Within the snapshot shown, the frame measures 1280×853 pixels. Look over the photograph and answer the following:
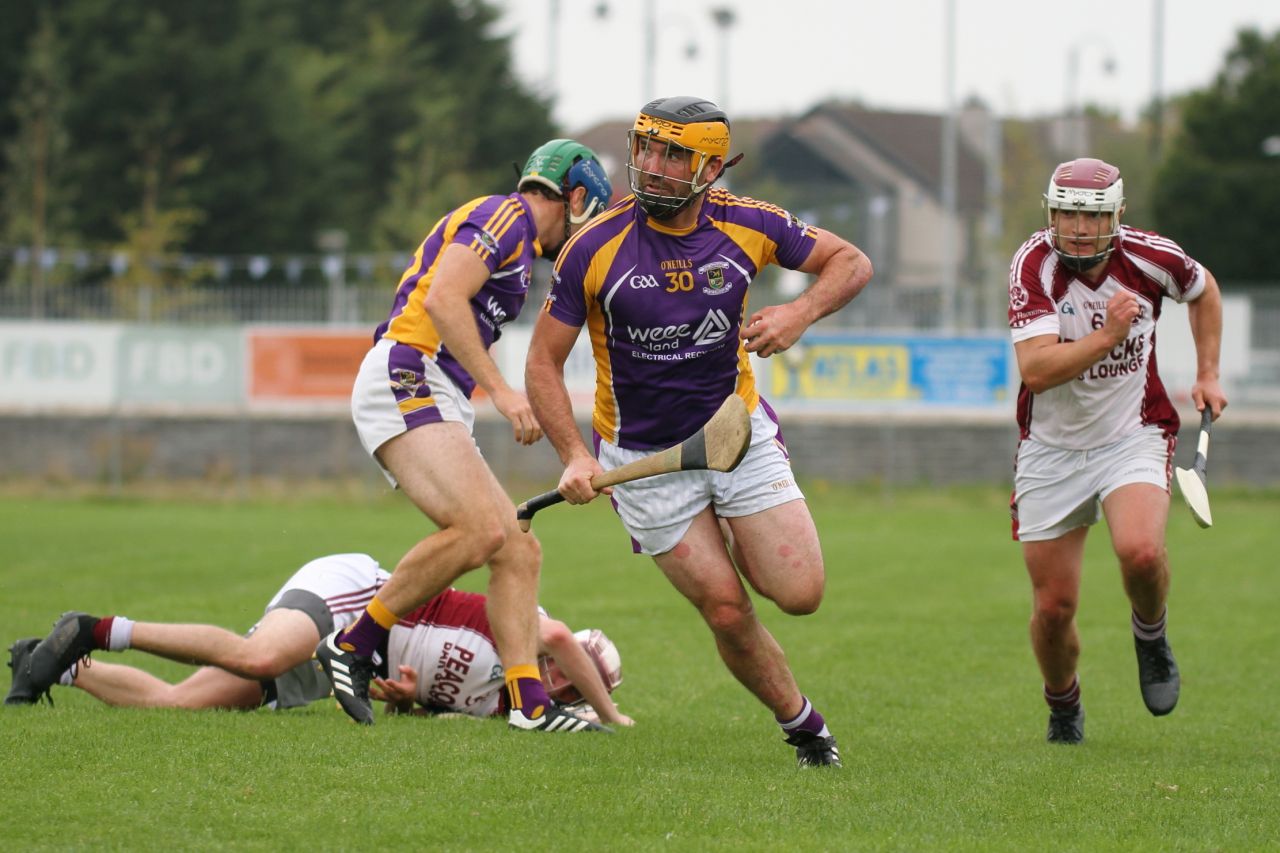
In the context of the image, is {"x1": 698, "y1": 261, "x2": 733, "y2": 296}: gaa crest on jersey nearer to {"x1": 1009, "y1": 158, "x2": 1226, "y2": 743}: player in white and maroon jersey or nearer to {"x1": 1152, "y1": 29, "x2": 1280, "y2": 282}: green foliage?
{"x1": 1009, "y1": 158, "x2": 1226, "y2": 743}: player in white and maroon jersey

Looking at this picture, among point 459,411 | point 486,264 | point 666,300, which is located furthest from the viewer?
point 459,411

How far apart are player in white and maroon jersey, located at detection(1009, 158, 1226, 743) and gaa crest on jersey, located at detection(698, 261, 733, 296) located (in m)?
1.39

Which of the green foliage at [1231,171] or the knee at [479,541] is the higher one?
the green foliage at [1231,171]

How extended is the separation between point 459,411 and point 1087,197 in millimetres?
2655

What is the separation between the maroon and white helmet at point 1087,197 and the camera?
6.54 metres

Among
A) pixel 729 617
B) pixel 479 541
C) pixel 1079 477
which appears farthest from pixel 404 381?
pixel 1079 477

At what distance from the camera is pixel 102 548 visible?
48.5 feet

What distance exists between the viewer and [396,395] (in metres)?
6.85

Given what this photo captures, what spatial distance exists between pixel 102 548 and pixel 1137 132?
61.9 metres

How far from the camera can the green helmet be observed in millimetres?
6914

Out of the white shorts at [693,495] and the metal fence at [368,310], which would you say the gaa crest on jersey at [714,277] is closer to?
Answer: the white shorts at [693,495]

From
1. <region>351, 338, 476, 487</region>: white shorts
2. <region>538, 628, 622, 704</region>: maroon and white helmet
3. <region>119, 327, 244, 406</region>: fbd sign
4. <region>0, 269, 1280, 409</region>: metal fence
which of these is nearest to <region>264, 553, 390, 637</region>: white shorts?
<region>351, 338, 476, 487</region>: white shorts

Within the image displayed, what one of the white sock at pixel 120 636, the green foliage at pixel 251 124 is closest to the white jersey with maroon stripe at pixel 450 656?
the white sock at pixel 120 636

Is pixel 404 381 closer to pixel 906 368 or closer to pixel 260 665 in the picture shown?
pixel 260 665
